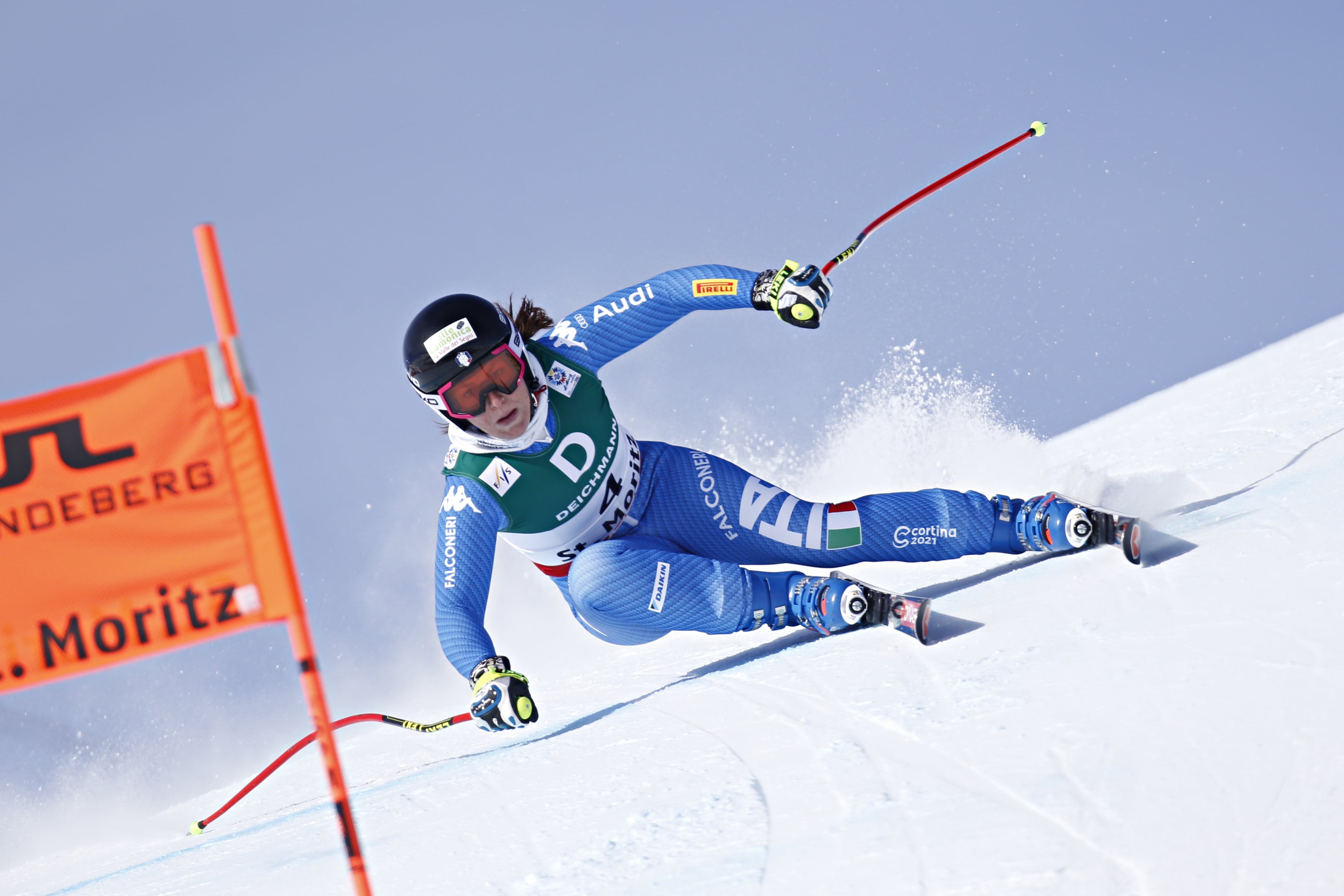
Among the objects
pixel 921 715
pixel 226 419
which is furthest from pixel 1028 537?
pixel 226 419

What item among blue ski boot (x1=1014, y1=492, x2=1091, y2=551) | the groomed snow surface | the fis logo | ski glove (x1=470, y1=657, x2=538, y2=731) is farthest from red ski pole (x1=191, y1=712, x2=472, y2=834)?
blue ski boot (x1=1014, y1=492, x2=1091, y2=551)

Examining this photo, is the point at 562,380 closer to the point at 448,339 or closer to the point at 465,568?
the point at 448,339

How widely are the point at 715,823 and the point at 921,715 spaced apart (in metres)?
0.65

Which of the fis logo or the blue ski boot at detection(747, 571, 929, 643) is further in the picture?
the fis logo

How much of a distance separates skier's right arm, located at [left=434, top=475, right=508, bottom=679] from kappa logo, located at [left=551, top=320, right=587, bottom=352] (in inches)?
27.5

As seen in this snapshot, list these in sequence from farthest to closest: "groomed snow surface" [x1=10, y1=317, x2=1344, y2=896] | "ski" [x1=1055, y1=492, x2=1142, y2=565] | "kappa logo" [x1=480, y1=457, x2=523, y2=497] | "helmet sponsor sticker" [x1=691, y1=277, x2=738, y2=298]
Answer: "helmet sponsor sticker" [x1=691, y1=277, x2=738, y2=298]
"kappa logo" [x1=480, y1=457, x2=523, y2=497]
"ski" [x1=1055, y1=492, x2=1142, y2=565]
"groomed snow surface" [x1=10, y1=317, x2=1344, y2=896]

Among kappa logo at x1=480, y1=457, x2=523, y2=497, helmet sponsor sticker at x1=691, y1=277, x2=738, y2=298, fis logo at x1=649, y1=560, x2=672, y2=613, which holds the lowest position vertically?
fis logo at x1=649, y1=560, x2=672, y2=613

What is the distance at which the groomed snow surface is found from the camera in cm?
207

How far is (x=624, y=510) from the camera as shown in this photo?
174 inches

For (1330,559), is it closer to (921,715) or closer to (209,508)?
(921,715)

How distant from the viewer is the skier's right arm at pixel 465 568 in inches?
155

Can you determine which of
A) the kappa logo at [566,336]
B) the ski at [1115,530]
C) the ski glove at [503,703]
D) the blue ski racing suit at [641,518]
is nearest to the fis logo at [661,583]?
the blue ski racing suit at [641,518]

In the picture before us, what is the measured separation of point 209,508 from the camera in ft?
8.21

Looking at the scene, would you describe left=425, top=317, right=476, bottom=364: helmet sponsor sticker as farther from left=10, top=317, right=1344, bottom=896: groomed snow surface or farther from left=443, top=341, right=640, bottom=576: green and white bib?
left=10, top=317, right=1344, bottom=896: groomed snow surface
